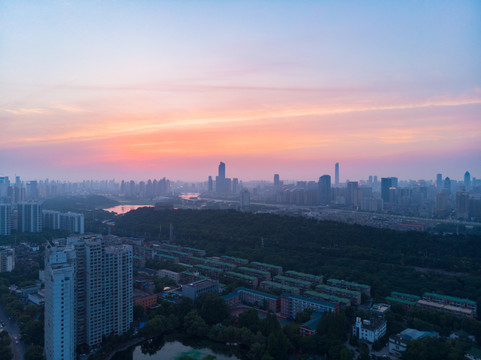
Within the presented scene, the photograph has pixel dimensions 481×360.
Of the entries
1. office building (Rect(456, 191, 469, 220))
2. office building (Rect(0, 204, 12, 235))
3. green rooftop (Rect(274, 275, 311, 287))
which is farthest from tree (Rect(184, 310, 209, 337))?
office building (Rect(456, 191, 469, 220))

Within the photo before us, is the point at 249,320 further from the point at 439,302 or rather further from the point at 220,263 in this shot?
the point at 439,302

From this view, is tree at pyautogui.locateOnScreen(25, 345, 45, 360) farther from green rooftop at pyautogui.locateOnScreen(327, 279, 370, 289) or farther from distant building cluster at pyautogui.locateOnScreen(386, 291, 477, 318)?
distant building cluster at pyautogui.locateOnScreen(386, 291, 477, 318)

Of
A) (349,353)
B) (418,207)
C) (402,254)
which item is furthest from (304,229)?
(418,207)

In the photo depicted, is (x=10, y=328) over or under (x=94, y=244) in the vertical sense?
under

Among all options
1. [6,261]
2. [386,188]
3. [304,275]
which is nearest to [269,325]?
[304,275]

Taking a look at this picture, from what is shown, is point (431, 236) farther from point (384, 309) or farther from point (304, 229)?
point (384, 309)
